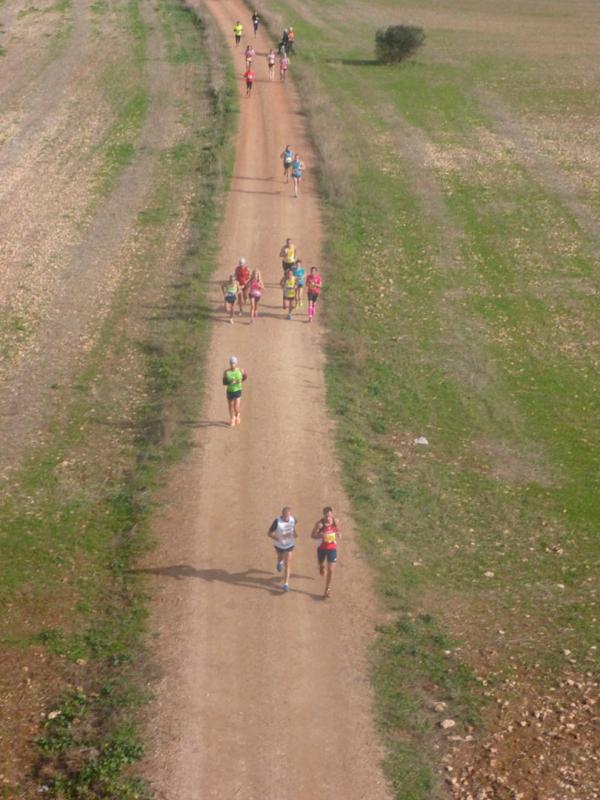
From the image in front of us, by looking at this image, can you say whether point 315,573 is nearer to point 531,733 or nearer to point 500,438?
point 531,733

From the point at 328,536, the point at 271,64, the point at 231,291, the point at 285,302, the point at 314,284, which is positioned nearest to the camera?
the point at 328,536

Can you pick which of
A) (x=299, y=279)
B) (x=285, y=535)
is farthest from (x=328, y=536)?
(x=299, y=279)

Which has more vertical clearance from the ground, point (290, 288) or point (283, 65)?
point (290, 288)

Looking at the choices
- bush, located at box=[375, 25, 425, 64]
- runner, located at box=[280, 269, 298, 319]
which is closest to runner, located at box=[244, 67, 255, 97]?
bush, located at box=[375, 25, 425, 64]

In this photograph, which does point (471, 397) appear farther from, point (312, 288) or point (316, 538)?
point (316, 538)

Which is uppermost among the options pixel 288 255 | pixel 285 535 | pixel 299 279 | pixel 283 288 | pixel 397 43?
pixel 285 535
